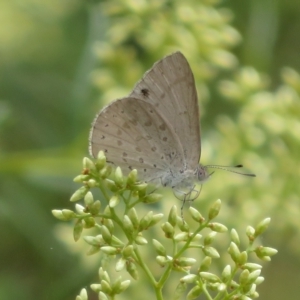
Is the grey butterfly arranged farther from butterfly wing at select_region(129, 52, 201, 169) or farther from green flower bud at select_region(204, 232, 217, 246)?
green flower bud at select_region(204, 232, 217, 246)

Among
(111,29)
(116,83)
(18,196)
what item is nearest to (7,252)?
(18,196)

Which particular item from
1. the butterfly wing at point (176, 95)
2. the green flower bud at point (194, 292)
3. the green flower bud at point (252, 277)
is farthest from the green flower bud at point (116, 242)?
the butterfly wing at point (176, 95)

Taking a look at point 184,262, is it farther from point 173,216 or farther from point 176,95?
point 176,95

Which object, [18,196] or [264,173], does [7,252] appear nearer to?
[18,196]

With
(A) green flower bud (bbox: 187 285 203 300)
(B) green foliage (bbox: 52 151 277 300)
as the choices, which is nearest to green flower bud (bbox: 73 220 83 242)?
(B) green foliage (bbox: 52 151 277 300)

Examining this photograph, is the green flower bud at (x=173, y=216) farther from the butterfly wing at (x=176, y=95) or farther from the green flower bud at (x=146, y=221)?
the butterfly wing at (x=176, y=95)

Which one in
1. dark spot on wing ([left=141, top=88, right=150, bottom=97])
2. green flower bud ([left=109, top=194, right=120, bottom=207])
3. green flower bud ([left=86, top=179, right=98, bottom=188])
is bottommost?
green flower bud ([left=109, top=194, right=120, bottom=207])

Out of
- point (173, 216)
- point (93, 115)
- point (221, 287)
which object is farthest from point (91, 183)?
point (93, 115)

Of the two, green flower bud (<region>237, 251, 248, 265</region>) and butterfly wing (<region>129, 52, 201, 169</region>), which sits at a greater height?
butterfly wing (<region>129, 52, 201, 169</region>)

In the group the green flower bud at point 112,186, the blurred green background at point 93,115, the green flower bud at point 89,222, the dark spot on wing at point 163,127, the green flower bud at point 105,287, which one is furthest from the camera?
the blurred green background at point 93,115
